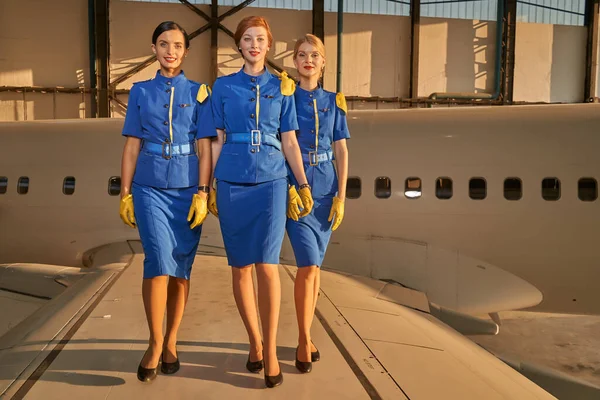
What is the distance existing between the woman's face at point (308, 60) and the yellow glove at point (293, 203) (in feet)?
2.74

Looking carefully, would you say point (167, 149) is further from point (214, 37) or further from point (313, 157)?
point (214, 37)

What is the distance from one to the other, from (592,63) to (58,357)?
2363cm

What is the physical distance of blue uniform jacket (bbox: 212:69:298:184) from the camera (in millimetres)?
2953

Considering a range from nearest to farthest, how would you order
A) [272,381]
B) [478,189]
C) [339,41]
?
[272,381] < [478,189] < [339,41]

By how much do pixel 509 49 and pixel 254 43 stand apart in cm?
2019

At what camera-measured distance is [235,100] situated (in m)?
3.00

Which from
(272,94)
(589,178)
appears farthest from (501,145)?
(272,94)

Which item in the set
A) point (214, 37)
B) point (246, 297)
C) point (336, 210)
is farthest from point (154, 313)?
point (214, 37)

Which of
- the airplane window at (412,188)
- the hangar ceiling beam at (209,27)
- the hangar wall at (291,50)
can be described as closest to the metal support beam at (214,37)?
the hangar ceiling beam at (209,27)

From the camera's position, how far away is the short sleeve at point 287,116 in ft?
10.2

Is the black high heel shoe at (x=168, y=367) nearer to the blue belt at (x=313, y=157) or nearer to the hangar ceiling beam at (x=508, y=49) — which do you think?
the blue belt at (x=313, y=157)

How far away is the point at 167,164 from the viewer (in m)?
3.06

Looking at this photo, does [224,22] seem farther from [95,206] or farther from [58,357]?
[58,357]

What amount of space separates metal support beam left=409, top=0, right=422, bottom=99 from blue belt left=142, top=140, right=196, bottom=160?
60.2ft
